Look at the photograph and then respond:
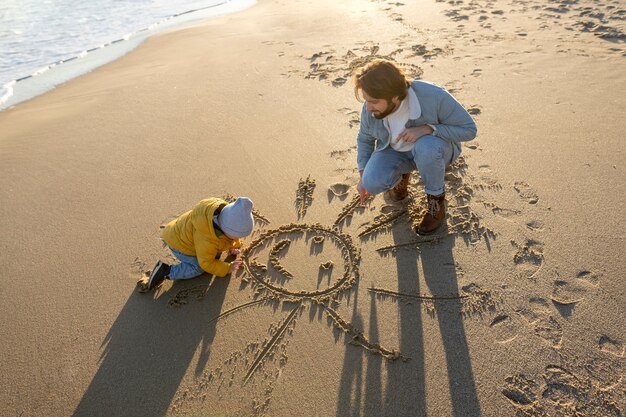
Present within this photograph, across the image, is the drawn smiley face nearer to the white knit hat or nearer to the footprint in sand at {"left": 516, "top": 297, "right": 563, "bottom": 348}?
the white knit hat

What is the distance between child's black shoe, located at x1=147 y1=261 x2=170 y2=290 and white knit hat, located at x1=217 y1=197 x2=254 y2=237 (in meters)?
0.53

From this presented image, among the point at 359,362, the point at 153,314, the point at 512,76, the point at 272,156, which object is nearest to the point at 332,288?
the point at 359,362

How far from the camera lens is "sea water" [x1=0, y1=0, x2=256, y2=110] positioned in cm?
659

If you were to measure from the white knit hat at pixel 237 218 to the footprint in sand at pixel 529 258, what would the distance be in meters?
1.76

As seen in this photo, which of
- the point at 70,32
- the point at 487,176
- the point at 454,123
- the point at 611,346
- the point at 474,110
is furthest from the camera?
the point at 70,32

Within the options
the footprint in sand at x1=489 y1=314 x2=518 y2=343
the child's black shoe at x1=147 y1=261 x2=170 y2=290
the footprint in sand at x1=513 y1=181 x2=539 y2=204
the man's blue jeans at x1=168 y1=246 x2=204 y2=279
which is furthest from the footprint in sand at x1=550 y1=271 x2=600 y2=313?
the child's black shoe at x1=147 y1=261 x2=170 y2=290

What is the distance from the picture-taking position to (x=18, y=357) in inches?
99.3

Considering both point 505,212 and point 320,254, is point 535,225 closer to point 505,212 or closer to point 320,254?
point 505,212

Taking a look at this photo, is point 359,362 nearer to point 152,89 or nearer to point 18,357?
point 18,357

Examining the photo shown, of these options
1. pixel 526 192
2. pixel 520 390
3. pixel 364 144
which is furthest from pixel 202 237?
pixel 526 192

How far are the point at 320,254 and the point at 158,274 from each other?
1.11 m

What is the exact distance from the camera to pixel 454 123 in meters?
2.75

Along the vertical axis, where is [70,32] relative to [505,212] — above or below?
above

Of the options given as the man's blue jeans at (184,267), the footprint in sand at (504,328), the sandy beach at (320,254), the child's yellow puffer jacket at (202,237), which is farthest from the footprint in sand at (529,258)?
the man's blue jeans at (184,267)
